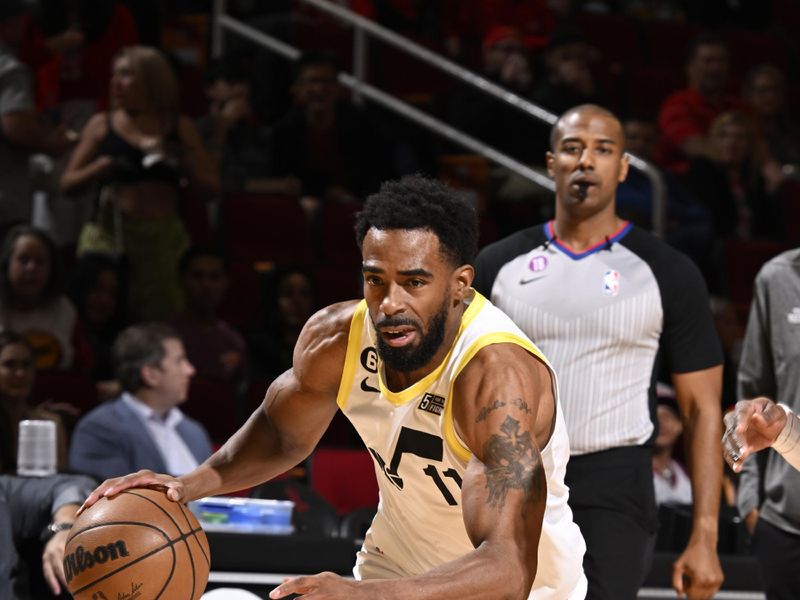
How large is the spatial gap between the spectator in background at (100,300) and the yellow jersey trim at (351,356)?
3.56m

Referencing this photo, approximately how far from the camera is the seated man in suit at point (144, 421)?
5641 millimetres

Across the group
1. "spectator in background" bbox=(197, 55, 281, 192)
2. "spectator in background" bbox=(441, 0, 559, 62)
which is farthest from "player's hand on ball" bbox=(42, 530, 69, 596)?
"spectator in background" bbox=(441, 0, 559, 62)

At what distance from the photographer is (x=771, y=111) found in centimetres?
925

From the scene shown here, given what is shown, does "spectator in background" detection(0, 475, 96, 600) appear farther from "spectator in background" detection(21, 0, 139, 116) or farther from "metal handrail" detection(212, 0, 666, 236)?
"metal handrail" detection(212, 0, 666, 236)

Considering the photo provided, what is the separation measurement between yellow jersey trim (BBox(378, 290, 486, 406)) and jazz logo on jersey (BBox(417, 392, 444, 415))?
21mm

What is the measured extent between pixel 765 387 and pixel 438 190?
1626 mm

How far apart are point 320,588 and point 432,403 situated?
0.68m

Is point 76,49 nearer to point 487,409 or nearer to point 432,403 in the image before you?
point 432,403

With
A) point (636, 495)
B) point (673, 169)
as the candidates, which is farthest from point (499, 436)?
point (673, 169)

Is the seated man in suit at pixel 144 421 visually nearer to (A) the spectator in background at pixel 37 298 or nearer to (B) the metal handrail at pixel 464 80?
(A) the spectator in background at pixel 37 298

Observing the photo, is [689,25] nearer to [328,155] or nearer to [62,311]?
[328,155]

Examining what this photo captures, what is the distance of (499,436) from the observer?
9.25 ft

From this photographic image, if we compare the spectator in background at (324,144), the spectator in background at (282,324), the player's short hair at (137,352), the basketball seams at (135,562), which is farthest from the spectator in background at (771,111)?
the basketball seams at (135,562)

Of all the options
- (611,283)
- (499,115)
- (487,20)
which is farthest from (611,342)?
(487,20)
